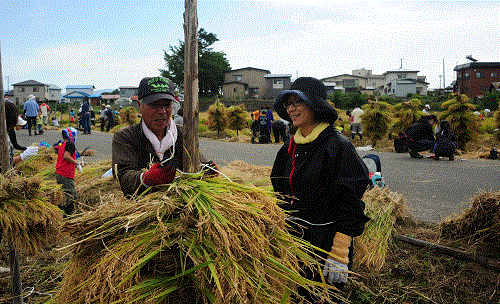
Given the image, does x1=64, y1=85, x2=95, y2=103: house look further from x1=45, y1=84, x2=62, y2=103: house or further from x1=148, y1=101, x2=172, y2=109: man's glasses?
x1=148, y1=101, x2=172, y2=109: man's glasses

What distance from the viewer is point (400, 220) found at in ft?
15.5

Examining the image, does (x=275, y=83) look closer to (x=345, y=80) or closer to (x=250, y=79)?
(x=250, y=79)

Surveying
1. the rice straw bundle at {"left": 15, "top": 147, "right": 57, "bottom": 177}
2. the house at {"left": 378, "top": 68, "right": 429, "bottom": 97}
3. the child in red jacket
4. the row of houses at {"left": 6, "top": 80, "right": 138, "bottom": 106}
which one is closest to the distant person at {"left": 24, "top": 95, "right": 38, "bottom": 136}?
the rice straw bundle at {"left": 15, "top": 147, "right": 57, "bottom": 177}

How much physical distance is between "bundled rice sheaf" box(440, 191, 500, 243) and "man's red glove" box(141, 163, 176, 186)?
3292 millimetres

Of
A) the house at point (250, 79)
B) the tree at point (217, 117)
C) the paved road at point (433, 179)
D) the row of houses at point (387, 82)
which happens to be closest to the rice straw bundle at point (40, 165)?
the paved road at point (433, 179)

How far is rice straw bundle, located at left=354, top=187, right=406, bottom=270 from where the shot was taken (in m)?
3.68

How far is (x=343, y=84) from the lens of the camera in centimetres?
A: 7400

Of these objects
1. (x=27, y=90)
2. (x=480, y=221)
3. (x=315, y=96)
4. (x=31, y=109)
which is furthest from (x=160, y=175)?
(x=27, y=90)

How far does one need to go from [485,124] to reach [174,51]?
46.8 meters

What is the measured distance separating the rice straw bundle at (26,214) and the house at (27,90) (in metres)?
81.1

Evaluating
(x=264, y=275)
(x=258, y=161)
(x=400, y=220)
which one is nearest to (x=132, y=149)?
(x=264, y=275)

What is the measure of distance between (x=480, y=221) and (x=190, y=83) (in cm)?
346

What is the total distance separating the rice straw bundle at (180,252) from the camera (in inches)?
54.3

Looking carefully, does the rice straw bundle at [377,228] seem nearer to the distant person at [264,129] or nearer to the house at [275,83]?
the distant person at [264,129]
